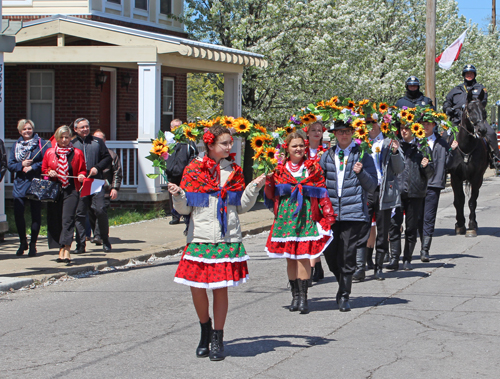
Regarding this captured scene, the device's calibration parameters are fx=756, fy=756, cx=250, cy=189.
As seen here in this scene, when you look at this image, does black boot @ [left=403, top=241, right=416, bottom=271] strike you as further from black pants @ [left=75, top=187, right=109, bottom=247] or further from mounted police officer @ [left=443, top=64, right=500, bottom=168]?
mounted police officer @ [left=443, top=64, right=500, bottom=168]

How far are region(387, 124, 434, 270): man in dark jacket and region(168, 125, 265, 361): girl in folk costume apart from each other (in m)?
4.24

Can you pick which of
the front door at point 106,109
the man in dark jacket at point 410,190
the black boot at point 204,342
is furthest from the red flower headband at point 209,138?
the front door at point 106,109

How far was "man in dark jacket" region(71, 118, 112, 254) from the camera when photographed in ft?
36.5

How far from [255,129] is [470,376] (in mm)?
2793

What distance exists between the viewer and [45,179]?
1014 cm

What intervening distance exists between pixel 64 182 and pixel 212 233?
15.8 feet

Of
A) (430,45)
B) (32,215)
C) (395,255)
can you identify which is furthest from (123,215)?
(430,45)

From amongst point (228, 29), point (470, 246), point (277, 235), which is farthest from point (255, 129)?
point (228, 29)

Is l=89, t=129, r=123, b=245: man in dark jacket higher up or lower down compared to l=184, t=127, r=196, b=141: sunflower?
lower down

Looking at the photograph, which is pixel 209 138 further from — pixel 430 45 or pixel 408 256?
→ pixel 430 45

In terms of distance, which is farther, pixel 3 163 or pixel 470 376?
pixel 3 163

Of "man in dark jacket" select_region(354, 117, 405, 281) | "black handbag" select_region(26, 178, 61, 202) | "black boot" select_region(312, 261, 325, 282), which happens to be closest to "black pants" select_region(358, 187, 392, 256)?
"man in dark jacket" select_region(354, 117, 405, 281)

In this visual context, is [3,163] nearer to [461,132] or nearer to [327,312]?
[327,312]

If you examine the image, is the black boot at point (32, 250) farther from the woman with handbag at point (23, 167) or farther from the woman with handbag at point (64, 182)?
the woman with handbag at point (64, 182)
